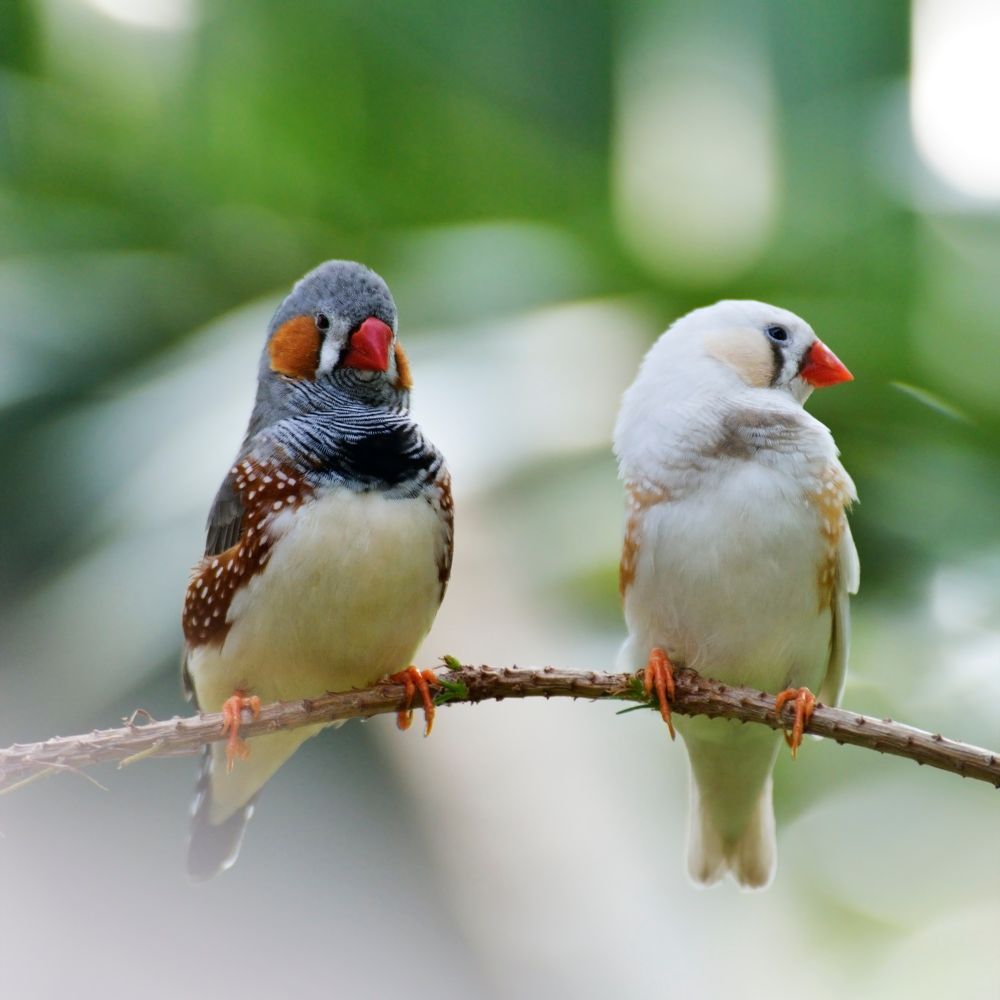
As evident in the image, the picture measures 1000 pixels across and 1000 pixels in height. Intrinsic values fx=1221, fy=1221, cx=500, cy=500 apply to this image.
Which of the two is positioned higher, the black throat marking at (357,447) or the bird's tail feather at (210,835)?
the black throat marking at (357,447)

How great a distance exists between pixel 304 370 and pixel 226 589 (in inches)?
8.9

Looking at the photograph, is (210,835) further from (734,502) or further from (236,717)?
(734,502)

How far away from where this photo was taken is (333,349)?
110 centimetres

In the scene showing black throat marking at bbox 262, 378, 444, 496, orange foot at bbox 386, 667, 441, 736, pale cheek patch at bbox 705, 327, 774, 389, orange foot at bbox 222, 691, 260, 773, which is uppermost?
pale cheek patch at bbox 705, 327, 774, 389

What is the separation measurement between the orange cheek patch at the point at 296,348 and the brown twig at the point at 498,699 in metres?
0.31

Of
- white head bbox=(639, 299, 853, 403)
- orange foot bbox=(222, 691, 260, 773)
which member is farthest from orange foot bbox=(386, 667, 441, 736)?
white head bbox=(639, 299, 853, 403)

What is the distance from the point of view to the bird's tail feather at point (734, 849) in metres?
1.36

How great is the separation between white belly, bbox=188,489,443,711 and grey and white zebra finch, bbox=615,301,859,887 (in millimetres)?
214

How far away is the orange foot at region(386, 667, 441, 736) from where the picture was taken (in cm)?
106

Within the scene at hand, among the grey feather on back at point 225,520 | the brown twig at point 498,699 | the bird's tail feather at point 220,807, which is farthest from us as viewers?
the bird's tail feather at point 220,807

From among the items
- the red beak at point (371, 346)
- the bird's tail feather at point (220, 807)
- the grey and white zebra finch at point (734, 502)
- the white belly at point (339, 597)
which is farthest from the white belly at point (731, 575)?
the bird's tail feather at point (220, 807)

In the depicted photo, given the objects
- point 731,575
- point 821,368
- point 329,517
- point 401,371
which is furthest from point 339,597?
point 821,368

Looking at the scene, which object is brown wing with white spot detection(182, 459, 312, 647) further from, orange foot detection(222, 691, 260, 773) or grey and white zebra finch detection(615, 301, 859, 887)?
grey and white zebra finch detection(615, 301, 859, 887)

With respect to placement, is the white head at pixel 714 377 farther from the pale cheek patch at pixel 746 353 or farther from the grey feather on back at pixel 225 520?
the grey feather on back at pixel 225 520
